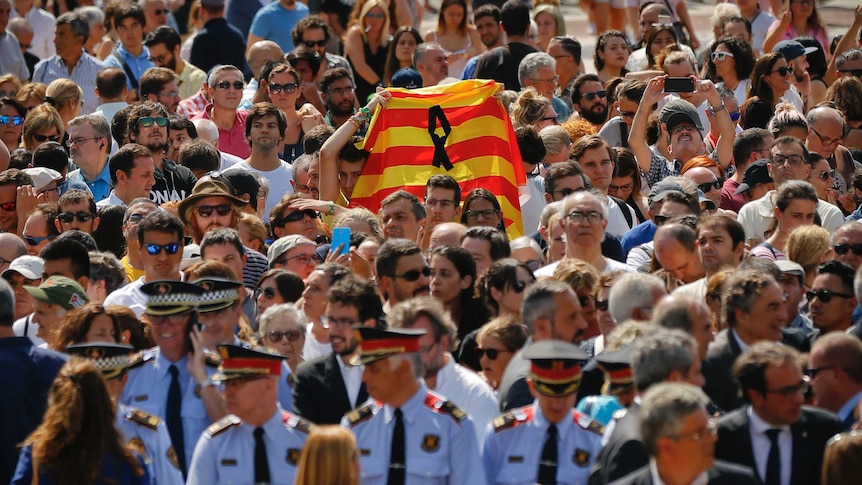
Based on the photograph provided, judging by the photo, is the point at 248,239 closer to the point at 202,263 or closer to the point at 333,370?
the point at 202,263

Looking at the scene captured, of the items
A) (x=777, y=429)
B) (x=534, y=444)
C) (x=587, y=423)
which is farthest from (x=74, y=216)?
(x=777, y=429)

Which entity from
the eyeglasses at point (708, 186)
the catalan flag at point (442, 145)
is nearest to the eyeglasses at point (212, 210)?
the catalan flag at point (442, 145)

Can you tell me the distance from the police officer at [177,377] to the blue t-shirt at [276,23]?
30.3 ft

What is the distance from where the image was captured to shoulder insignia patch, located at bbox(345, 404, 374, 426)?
6598 mm

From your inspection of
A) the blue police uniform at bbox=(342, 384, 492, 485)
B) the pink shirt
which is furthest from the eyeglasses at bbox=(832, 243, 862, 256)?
the pink shirt

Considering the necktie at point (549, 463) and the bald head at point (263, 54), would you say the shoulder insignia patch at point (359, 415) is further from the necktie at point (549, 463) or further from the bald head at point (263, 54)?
the bald head at point (263, 54)

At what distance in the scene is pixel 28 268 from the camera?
30.1 ft

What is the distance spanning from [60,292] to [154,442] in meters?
1.88

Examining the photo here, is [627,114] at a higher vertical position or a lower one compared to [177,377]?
higher

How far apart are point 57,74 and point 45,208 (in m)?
5.24

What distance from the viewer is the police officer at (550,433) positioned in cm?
656

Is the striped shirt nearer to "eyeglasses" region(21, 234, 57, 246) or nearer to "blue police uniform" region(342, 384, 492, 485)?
"eyeglasses" region(21, 234, 57, 246)

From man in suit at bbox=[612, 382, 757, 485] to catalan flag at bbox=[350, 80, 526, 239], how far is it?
569cm

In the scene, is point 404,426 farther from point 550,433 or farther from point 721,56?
point 721,56
